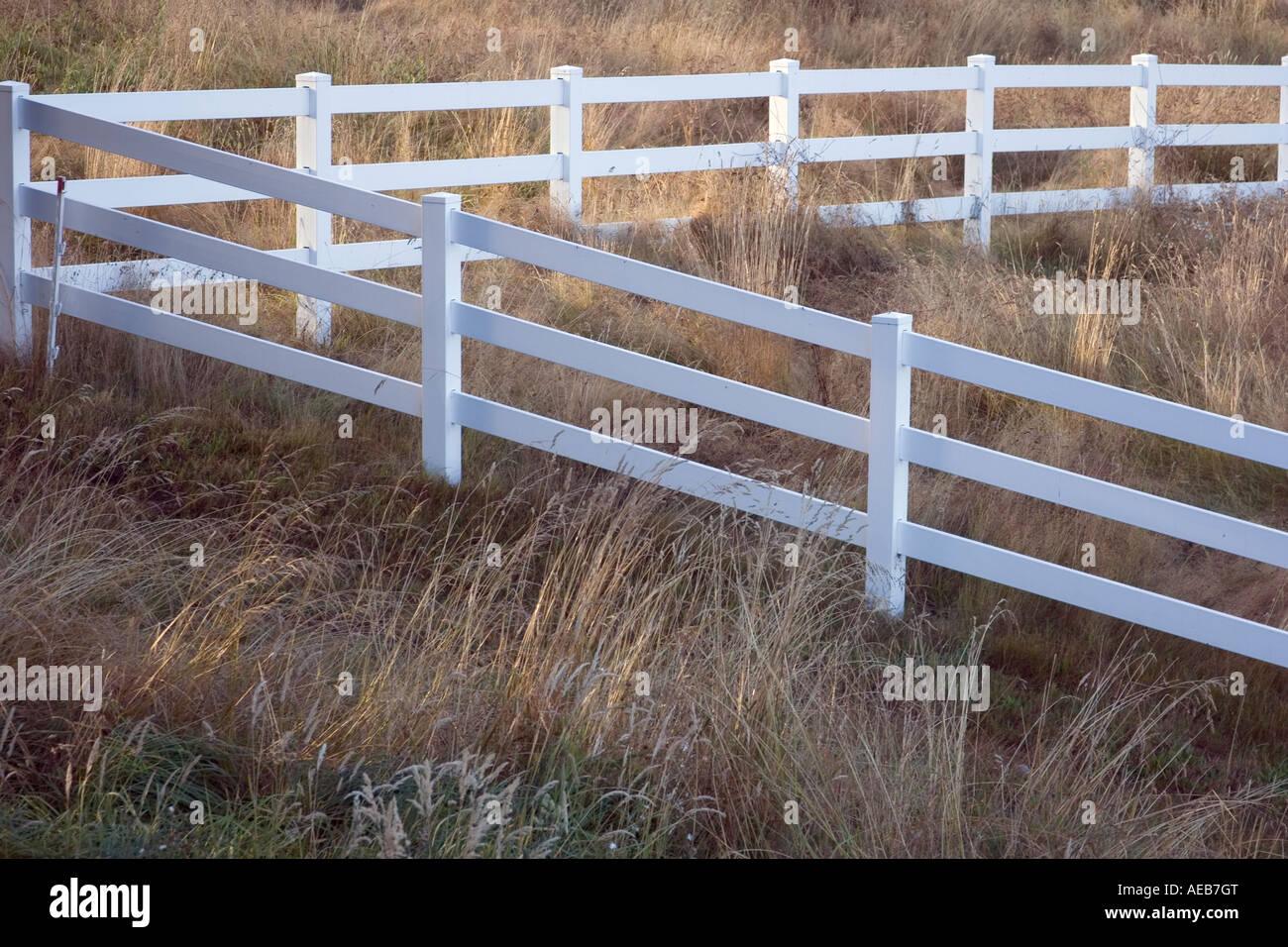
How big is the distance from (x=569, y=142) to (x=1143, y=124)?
239 inches

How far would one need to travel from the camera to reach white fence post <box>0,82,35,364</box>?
683cm

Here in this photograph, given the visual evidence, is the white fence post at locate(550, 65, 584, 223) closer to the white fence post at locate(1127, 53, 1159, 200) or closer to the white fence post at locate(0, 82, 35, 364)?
the white fence post at locate(0, 82, 35, 364)

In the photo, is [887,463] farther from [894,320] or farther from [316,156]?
[316,156]

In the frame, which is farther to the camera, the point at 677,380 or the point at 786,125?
the point at 786,125

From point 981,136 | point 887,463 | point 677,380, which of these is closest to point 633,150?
point 981,136

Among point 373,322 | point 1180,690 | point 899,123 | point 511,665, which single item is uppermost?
point 899,123

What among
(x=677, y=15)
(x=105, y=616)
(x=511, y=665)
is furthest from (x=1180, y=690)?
(x=677, y=15)

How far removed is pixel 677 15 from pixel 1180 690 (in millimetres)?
13386

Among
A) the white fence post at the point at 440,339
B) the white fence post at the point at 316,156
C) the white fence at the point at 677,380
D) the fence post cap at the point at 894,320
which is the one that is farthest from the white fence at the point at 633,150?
the fence post cap at the point at 894,320

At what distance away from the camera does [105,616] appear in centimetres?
414

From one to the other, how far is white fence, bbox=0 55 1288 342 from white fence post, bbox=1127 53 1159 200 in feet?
0.04

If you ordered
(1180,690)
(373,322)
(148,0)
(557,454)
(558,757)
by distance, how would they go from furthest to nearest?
(148,0), (373,322), (557,454), (1180,690), (558,757)

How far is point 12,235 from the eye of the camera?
6.88 metres

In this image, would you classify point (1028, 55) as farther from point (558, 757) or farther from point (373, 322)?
point (558, 757)
